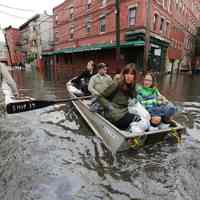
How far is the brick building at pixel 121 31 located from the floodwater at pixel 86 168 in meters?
11.6

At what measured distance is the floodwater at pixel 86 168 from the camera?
8.95ft

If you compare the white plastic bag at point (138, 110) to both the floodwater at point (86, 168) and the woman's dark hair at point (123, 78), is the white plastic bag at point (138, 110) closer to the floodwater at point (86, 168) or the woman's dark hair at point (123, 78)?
the woman's dark hair at point (123, 78)

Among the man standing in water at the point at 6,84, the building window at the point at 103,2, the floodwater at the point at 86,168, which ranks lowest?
the floodwater at the point at 86,168

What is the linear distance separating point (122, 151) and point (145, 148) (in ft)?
1.98

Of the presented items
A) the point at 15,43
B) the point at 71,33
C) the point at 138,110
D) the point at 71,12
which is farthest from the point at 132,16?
the point at 15,43

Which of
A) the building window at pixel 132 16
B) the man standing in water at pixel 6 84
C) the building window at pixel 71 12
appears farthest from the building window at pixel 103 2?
the man standing in water at pixel 6 84

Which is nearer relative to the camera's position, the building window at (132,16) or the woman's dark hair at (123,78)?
the woman's dark hair at (123,78)

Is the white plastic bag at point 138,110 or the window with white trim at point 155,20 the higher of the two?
the window with white trim at point 155,20

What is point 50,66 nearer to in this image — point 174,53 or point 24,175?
point 174,53

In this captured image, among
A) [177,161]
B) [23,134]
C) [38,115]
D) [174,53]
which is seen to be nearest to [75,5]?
[174,53]

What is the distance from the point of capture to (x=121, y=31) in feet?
58.0

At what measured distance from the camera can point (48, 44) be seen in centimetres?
3331

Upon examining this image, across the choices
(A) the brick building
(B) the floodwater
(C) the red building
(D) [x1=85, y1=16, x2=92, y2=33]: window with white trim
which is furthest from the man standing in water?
(C) the red building

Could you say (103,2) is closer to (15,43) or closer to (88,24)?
(88,24)
